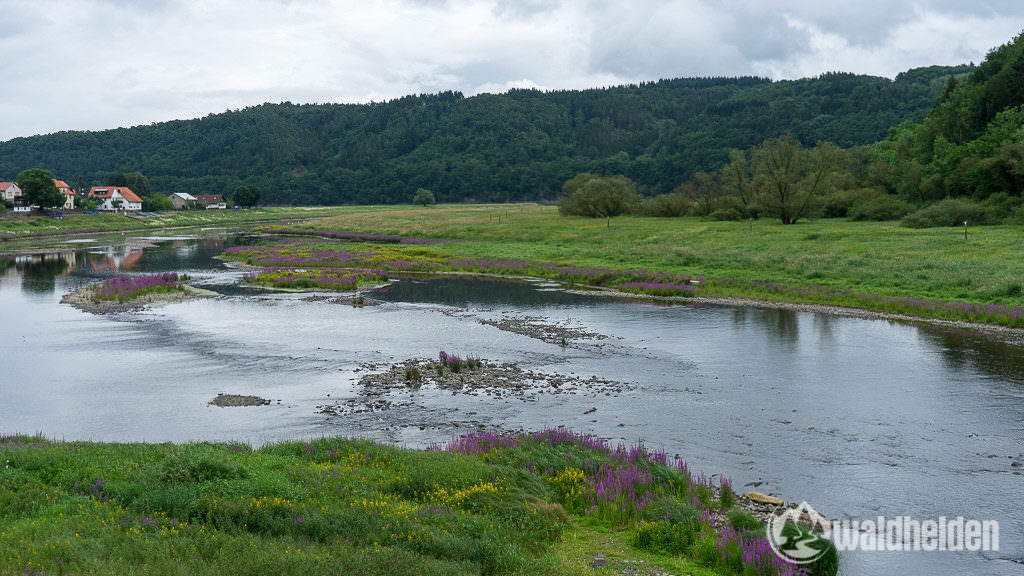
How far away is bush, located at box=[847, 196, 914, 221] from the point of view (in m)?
83.5

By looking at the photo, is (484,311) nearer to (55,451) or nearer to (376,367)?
(376,367)

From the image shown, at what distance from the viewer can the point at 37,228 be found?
120938 mm

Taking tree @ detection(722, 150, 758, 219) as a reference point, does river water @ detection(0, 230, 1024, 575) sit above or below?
below

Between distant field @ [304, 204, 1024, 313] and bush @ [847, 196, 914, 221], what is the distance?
2.86m

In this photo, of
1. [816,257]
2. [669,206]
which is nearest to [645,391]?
[816,257]

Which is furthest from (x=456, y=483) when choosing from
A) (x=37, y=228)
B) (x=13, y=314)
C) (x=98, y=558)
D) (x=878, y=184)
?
(x=37, y=228)

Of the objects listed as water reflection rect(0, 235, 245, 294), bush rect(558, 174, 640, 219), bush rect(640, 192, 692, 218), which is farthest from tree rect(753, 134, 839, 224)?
water reflection rect(0, 235, 245, 294)

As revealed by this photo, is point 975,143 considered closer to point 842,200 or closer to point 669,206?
point 842,200

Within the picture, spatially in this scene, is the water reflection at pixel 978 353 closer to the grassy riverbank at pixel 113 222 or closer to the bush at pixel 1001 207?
the bush at pixel 1001 207

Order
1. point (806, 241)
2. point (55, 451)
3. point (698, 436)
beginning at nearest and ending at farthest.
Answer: point (55, 451), point (698, 436), point (806, 241)

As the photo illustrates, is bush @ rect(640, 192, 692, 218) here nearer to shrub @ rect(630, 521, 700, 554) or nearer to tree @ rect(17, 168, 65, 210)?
shrub @ rect(630, 521, 700, 554)

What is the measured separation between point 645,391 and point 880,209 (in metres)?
74.2

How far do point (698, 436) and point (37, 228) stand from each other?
13276cm

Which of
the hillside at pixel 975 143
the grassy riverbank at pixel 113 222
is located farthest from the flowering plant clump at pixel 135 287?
the hillside at pixel 975 143
